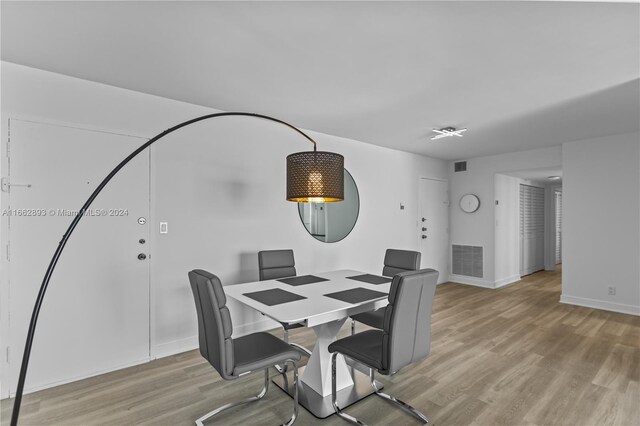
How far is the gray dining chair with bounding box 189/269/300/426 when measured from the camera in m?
1.79

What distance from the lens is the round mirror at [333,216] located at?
14.0ft

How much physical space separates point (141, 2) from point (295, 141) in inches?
96.1

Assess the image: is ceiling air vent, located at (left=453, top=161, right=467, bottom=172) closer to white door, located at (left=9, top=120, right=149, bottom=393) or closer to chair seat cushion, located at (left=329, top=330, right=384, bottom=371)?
chair seat cushion, located at (left=329, top=330, right=384, bottom=371)

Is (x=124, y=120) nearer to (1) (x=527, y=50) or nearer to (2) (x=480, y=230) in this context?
(1) (x=527, y=50)

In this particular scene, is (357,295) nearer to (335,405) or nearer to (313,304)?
(313,304)

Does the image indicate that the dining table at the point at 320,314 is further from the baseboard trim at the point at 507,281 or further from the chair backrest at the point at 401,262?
the baseboard trim at the point at 507,281

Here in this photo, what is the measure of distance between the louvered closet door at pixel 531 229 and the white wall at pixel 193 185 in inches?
189

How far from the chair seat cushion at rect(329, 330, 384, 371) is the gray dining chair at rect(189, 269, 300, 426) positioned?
310 millimetres

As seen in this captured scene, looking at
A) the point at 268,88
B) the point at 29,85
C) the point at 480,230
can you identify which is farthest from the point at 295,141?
the point at 480,230

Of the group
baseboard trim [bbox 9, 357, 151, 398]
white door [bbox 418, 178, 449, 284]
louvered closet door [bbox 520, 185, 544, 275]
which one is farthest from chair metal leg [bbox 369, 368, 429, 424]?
louvered closet door [bbox 520, 185, 544, 275]

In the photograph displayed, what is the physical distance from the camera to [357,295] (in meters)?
2.45

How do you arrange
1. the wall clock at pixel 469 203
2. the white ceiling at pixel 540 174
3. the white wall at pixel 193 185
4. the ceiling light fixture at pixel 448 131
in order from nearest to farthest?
the white wall at pixel 193 185, the ceiling light fixture at pixel 448 131, the white ceiling at pixel 540 174, the wall clock at pixel 469 203

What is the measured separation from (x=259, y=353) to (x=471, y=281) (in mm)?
5342

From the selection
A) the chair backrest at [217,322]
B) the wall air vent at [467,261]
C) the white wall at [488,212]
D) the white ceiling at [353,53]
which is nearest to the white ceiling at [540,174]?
the white wall at [488,212]
